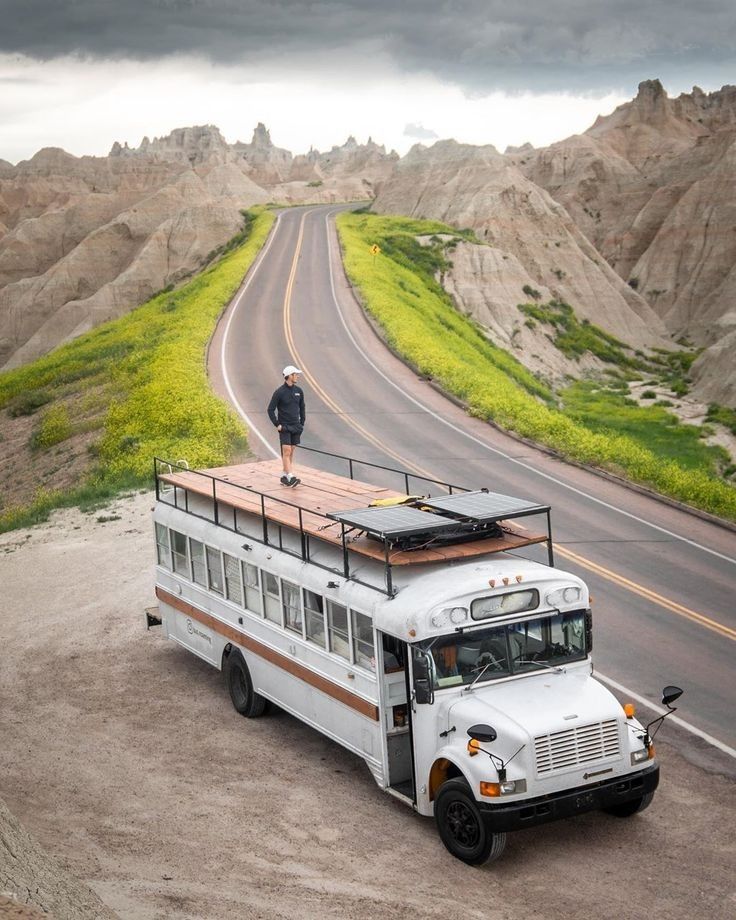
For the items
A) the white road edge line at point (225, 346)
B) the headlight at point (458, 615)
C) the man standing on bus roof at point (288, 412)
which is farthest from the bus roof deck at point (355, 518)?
the white road edge line at point (225, 346)

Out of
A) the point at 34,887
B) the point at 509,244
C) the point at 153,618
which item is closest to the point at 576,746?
the point at 34,887

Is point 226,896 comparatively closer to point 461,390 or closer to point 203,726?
point 203,726

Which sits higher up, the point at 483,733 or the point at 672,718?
the point at 483,733

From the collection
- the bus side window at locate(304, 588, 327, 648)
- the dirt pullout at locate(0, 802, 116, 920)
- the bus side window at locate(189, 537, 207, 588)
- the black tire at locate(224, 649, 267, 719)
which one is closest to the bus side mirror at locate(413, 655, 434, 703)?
the bus side window at locate(304, 588, 327, 648)

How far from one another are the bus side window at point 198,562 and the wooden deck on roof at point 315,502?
2.53 ft

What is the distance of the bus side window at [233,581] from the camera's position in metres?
14.9

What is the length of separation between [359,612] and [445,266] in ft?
210

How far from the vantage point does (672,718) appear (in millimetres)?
14719

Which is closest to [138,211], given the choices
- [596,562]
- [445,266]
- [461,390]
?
[445,266]

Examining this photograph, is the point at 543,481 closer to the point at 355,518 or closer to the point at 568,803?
the point at 355,518

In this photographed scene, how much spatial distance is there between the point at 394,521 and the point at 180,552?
579cm

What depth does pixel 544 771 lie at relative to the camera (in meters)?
10.4

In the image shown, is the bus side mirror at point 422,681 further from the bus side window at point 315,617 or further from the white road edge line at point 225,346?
the white road edge line at point 225,346

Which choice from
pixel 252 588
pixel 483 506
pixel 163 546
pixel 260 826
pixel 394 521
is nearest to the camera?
pixel 260 826
